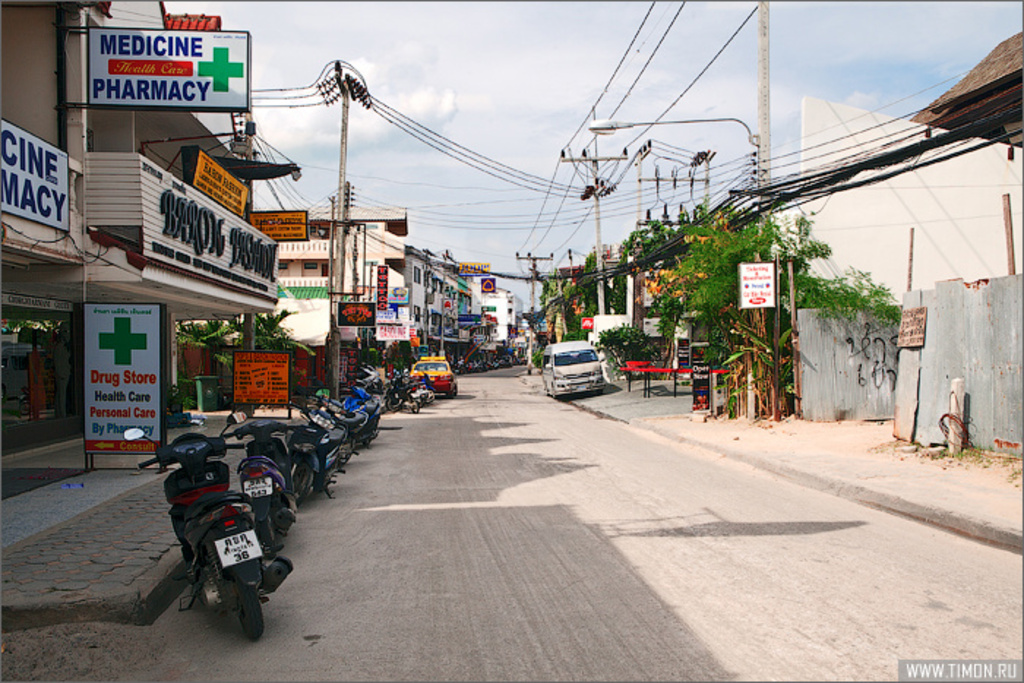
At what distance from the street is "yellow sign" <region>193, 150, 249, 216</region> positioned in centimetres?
799

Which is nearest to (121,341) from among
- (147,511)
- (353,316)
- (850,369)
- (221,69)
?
(147,511)

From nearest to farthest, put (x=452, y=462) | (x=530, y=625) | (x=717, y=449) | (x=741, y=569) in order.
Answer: (x=530, y=625) → (x=741, y=569) → (x=452, y=462) → (x=717, y=449)

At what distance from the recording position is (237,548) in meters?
4.54

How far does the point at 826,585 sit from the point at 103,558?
18.0ft

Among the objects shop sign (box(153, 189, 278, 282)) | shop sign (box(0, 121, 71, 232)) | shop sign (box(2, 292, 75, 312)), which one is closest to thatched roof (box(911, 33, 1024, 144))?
shop sign (box(153, 189, 278, 282))

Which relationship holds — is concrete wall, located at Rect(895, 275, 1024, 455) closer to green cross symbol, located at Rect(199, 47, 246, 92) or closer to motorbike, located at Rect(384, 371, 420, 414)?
green cross symbol, located at Rect(199, 47, 246, 92)

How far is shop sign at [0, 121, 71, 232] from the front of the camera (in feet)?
27.4

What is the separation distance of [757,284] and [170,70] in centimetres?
1133

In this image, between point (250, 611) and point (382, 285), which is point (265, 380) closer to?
point (250, 611)

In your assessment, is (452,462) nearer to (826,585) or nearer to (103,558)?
(103,558)

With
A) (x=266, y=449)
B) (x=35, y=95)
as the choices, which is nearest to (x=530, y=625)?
(x=266, y=449)

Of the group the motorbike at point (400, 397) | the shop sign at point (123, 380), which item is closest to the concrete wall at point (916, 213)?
the motorbike at point (400, 397)

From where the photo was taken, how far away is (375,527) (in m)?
7.39

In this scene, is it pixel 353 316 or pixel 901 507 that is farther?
pixel 353 316
